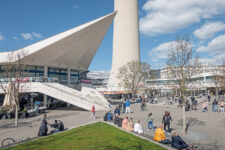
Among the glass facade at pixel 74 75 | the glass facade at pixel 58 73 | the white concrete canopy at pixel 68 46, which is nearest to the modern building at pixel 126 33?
the glass facade at pixel 74 75

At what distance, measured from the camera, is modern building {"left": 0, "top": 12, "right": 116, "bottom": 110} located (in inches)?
747

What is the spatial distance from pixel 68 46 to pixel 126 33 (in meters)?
24.8

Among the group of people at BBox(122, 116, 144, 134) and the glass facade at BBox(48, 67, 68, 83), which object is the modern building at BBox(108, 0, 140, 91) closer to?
the glass facade at BBox(48, 67, 68, 83)

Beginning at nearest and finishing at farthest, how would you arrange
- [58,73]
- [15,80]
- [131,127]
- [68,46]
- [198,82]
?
1. [131,127]
2. [15,80]
3. [68,46]
4. [58,73]
5. [198,82]

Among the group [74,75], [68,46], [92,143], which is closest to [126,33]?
[74,75]

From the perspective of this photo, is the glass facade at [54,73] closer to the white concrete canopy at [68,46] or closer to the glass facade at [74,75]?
the glass facade at [74,75]

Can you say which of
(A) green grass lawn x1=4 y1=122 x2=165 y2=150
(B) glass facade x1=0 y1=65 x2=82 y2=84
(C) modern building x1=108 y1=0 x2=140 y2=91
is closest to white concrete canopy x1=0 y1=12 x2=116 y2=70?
(B) glass facade x1=0 y1=65 x2=82 y2=84

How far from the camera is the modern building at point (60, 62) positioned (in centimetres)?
1898

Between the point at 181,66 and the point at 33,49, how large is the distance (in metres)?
18.7

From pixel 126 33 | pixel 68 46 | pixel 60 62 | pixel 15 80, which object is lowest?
pixel 15 80

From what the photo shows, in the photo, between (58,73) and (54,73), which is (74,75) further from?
(54,73)

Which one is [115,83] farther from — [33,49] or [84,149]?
[84,149]

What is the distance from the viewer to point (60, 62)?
2694 centimetres

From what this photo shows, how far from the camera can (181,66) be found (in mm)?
10359
